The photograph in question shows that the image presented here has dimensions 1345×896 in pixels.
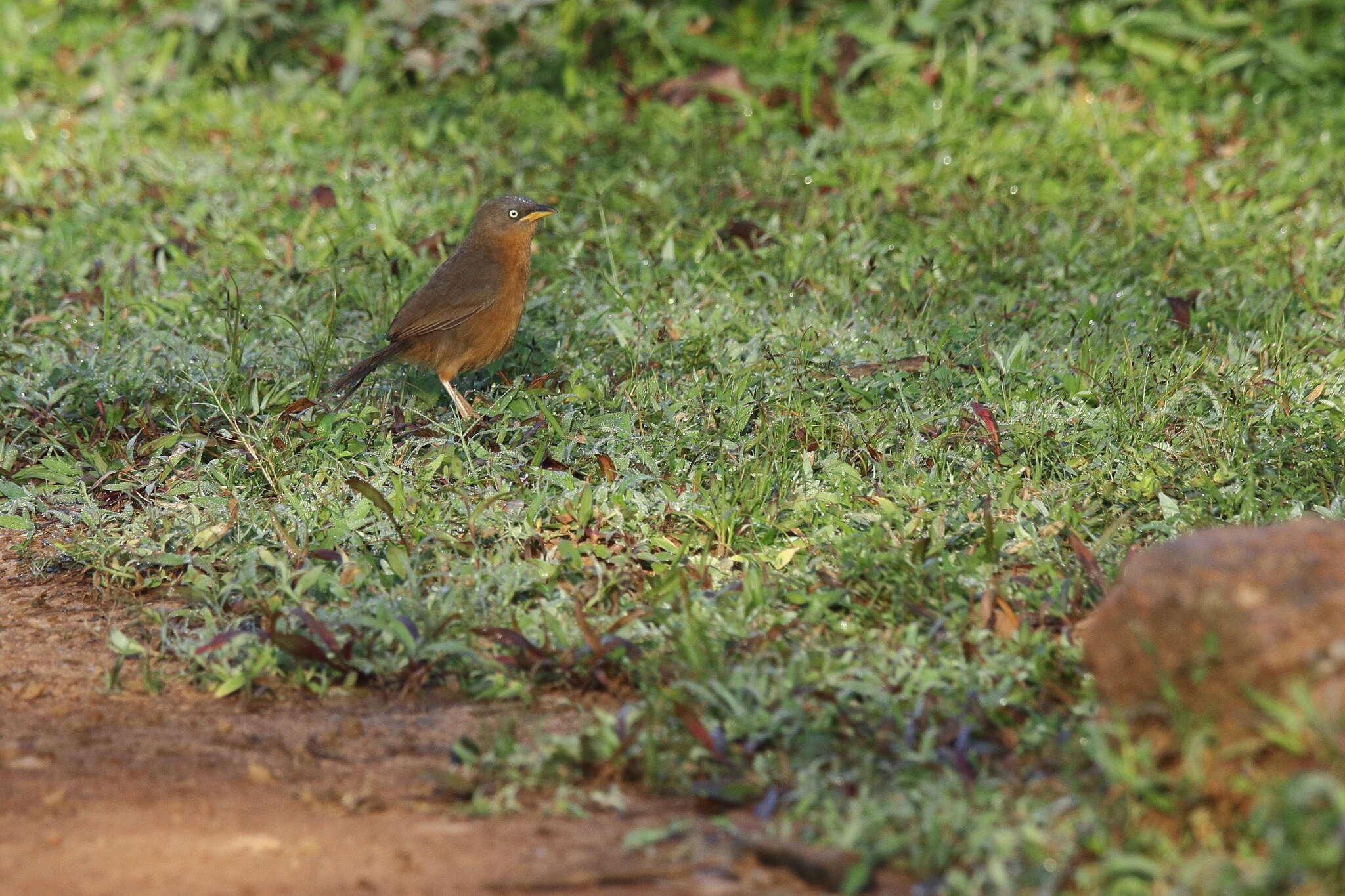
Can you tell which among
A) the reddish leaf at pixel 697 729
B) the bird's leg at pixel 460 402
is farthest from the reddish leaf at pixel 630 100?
the reddish leaf at pixel 697 729

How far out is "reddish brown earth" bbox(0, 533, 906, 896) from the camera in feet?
9.82

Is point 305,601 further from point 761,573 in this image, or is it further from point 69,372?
point 69,372

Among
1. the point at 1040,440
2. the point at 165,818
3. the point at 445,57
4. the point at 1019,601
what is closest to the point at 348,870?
the point at 165,818

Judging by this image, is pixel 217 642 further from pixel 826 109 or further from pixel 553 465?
pixel 826 109

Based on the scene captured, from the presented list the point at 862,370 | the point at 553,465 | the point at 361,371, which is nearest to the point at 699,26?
the point at 862,370

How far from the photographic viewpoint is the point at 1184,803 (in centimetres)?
283

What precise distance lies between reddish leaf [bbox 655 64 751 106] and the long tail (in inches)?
150

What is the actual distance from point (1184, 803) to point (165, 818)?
2106mm

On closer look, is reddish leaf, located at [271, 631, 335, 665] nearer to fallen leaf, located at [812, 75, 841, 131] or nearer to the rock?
the rock

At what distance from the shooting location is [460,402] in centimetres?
561

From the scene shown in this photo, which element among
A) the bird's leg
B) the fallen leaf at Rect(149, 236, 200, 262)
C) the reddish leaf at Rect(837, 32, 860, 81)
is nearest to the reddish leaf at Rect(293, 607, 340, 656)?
the bird's leg

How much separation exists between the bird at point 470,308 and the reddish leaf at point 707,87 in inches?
128

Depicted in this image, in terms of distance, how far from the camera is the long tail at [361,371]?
18.6ft

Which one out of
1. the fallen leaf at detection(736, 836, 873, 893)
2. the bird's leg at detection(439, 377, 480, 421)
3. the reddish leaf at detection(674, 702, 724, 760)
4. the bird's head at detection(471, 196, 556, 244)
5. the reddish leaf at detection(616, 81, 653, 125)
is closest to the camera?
the fallen leaf at detection(736, 836, 873, 893)
